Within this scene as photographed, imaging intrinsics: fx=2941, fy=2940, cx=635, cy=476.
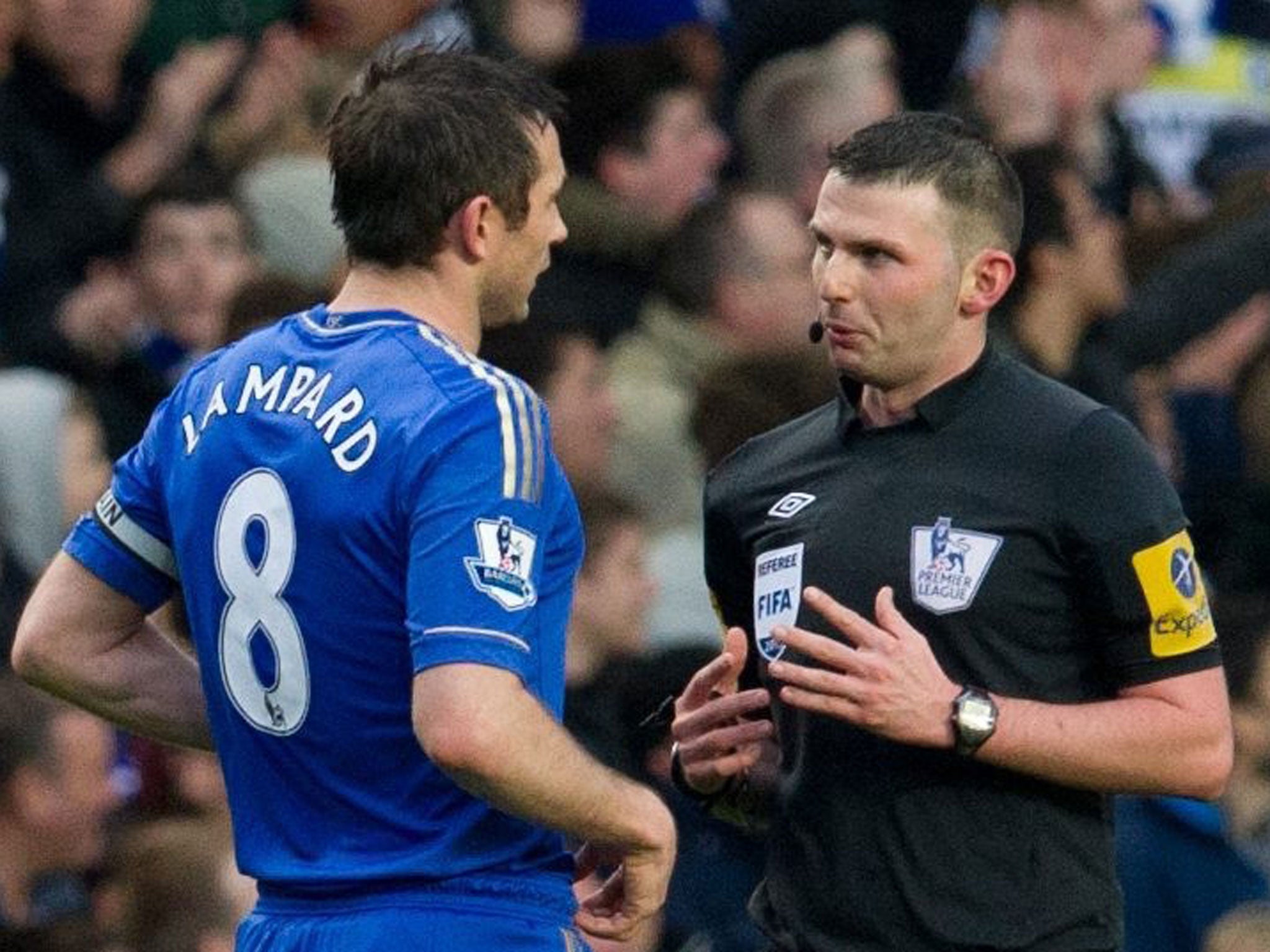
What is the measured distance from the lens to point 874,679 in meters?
4.18

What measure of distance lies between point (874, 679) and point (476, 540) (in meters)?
0.66

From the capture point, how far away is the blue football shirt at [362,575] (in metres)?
3.90

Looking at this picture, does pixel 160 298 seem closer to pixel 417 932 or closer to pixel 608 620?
pixel 608 620

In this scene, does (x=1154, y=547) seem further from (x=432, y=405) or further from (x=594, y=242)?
(x=594, y=242)

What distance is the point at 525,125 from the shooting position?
13.6 ft

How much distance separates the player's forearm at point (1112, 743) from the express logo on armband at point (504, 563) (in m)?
0.76

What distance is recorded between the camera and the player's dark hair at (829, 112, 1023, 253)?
449 centimetres

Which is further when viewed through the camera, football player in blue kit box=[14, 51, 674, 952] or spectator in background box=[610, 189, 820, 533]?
spectator in background box=[610, 189, 820, 533]

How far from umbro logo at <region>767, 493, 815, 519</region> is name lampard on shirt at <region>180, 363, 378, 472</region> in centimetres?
91

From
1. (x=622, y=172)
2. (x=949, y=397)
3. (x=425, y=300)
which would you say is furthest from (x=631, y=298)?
(x=425, y=300)

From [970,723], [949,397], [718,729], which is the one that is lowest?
[718,729]

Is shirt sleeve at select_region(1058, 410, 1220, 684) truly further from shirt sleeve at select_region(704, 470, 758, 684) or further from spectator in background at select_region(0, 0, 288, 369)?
spectator in background at select_region(0, 0, 288, 369)

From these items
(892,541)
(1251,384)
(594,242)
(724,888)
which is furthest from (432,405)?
(1251,384)

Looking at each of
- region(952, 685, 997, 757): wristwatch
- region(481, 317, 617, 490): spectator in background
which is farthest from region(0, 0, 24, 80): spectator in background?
region(952, 685, 997, 757): wristwatch
